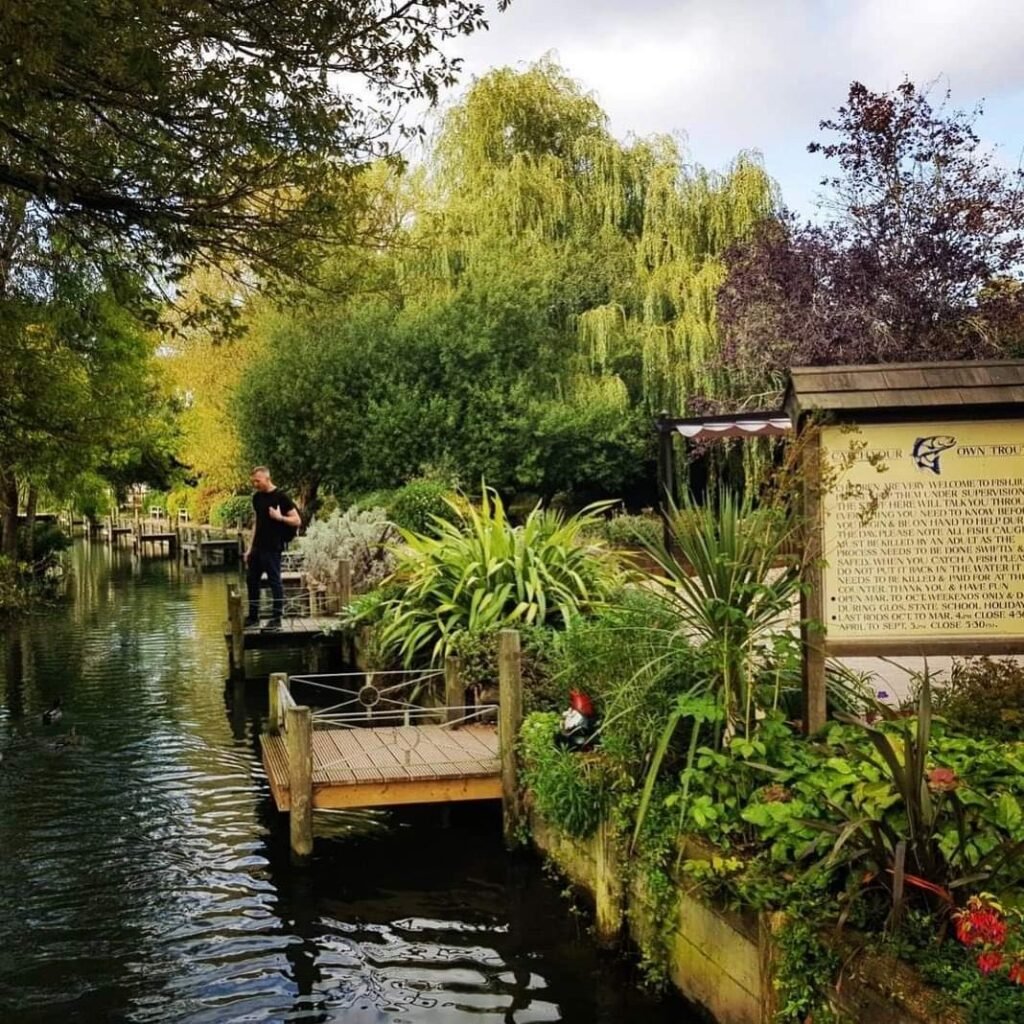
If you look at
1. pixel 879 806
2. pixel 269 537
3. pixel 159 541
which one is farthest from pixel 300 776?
pixel 159 541

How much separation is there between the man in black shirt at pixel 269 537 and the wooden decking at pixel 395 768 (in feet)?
16.5

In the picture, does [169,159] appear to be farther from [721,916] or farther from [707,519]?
[721,916]

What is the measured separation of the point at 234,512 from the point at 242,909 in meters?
34.2

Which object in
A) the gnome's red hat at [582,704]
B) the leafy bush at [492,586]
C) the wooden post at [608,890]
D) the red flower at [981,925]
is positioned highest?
the leafy bush at [492,586]

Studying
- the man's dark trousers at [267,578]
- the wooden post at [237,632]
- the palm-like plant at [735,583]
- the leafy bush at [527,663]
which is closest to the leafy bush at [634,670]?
the palm-like plant at [735,583]

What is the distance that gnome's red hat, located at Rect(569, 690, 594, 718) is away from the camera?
7.10m

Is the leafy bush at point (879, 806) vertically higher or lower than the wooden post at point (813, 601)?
lower

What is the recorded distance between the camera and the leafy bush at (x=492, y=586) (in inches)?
398

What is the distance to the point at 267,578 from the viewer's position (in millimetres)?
14914

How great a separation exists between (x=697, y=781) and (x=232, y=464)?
29979 mm

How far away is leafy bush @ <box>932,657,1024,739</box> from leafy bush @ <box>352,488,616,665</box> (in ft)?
13.7

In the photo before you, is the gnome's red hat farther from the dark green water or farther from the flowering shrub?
the flowering shrub

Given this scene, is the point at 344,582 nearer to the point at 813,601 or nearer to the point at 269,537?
the point at 269,537

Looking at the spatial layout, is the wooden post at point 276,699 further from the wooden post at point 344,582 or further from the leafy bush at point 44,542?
the leafy bush at point 44,542
